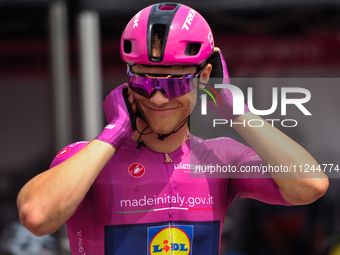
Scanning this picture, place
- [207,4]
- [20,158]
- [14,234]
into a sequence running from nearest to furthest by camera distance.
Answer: [207,4] → [14,234] → [20,158]

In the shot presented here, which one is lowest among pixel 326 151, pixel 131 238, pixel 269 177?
pixel 326 151

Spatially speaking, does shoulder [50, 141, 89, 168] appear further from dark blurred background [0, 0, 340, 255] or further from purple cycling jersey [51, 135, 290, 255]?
dark blurred background [0, 0, 340, 255]

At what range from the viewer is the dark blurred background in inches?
169

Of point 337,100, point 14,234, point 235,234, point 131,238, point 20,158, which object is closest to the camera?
point 131,238

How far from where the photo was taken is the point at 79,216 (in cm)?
190

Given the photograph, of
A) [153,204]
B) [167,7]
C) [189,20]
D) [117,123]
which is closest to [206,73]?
[189,20]

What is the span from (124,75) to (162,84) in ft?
15.7

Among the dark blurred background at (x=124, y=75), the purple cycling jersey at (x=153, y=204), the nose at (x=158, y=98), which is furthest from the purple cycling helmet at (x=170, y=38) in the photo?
the dark blurred background at (x=124, y=75)

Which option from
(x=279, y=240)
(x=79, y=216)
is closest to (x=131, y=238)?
(x=79, y=216)

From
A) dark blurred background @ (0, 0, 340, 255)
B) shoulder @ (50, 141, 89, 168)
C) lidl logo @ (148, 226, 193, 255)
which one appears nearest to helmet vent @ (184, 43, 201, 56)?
shoulder @ (50, 141, 89, 168)

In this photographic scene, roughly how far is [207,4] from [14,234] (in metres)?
3.72

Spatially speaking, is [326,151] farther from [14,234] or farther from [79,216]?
[79,216]

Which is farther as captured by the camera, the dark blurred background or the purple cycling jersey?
the dark blurred background

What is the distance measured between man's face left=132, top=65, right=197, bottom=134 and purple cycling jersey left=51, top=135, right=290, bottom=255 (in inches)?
7.0
